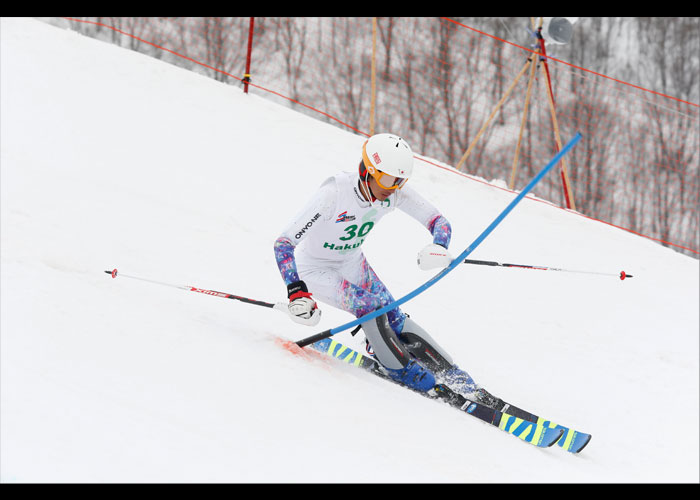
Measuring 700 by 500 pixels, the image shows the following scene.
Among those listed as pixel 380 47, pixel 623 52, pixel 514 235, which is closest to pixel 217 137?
pixel 514 235

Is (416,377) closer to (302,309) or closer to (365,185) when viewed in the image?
(302,309)

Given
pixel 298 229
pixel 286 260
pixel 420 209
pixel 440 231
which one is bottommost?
pixel 286 260

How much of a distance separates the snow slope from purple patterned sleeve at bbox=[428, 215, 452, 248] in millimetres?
737

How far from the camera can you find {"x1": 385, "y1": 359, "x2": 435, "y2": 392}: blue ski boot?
3.32m

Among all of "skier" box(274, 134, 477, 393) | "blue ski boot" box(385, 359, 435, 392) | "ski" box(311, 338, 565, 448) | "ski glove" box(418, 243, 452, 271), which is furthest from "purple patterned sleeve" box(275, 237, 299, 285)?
"blue ski boot" box(385, 359, 435, 392)

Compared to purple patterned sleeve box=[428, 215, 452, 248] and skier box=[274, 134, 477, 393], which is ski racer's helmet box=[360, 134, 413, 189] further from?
purple patterned sleeve box=[428, 215, 452, 248]

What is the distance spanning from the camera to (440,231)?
11.2 feet

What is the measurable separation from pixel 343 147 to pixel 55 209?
2839mm

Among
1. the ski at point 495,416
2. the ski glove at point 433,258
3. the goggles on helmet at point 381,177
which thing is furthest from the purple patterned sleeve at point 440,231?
the ski at point 495,416

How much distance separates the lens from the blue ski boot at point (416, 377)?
3.32 meters

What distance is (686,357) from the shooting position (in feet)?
16.4

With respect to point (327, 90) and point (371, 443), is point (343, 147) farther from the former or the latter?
point (371, 443)

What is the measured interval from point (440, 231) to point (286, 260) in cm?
79

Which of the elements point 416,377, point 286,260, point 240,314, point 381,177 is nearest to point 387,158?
point 381,177
